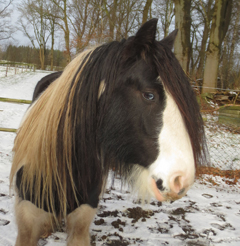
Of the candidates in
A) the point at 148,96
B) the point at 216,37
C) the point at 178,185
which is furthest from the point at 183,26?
the point at 178,185

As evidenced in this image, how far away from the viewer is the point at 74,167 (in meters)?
1.51

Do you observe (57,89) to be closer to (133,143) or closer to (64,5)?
(133,143)

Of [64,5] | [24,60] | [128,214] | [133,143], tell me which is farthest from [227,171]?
[24,60]

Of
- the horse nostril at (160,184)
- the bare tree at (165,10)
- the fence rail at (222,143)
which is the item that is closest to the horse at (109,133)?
the horse nostril at (160,184)

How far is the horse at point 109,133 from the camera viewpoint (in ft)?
3.83

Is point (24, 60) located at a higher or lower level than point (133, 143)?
higher

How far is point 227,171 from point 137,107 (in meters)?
4.22

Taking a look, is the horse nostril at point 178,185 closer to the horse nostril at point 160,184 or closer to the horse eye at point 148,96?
the horse nostril at point 160,184

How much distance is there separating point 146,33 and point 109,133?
64 centimetres

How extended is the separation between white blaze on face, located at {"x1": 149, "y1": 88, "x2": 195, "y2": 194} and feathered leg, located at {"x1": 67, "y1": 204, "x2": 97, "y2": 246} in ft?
2.63

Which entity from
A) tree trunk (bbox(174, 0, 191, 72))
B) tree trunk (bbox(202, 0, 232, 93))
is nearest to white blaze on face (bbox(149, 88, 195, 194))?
tree trunk (bbox(174, 0, 191, 72))

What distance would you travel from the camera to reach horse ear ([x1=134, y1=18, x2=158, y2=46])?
117 cm

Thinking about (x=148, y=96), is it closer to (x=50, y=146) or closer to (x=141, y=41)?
(x=141, y=41)

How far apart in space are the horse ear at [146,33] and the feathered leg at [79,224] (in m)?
1.30
